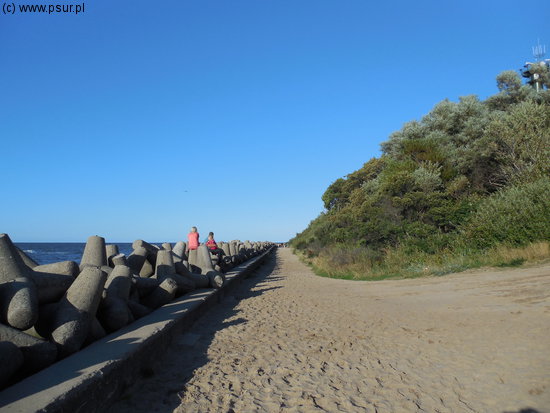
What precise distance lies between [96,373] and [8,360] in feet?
2.12

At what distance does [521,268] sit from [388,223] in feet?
26.2

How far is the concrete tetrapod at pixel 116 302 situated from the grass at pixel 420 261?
1078 cm

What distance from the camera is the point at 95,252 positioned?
7.60 metres

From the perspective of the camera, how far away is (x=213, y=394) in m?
4.13

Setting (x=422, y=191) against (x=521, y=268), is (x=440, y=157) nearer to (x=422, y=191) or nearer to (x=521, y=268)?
(x=422, y=191)

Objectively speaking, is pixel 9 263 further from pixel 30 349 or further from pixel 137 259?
pixel 137 259

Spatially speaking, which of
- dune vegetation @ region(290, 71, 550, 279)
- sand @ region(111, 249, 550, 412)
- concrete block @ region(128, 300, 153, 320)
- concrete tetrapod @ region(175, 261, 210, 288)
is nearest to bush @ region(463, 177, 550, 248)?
dune vegetation @ region(290, 71, 550, 279)

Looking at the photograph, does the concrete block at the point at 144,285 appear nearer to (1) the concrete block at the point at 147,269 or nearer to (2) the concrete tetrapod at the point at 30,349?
(1) the concrete block at the point at 147,269

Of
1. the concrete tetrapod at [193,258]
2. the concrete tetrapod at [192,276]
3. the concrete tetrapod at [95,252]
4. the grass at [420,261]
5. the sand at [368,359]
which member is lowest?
the sand at [368,359]

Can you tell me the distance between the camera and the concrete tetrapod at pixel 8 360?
10.4 feet

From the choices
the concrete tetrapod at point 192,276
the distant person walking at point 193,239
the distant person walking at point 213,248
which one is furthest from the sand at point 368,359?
the distant person walking at point 213,248

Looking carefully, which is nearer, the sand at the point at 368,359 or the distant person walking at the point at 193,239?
the sand at the point at 368,359

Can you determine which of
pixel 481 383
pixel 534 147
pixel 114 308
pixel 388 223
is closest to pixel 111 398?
pixel 114 308

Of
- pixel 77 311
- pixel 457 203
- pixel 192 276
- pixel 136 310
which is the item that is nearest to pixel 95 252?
pixel 136 310
